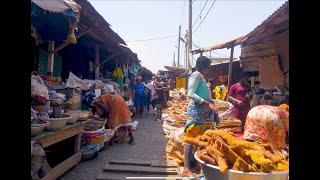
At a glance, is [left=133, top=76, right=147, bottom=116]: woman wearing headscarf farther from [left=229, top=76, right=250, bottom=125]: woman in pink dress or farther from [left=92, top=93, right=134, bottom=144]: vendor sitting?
[left=229, top=76, right=250, bottom=125]: woman in pink dress

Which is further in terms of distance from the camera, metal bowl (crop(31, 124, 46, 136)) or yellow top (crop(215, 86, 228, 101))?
yellow top (crop(215, 86, 228, 101))

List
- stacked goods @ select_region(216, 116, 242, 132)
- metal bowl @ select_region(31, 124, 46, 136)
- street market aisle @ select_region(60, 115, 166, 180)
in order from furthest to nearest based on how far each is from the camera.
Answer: stacked goods @ select_region(216, 116, 242, 132), street market aisle @ select_region(60, 115, 166, 180), metal bowl @ select_region(31, 124, 46, 136)

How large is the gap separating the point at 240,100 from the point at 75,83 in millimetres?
5191

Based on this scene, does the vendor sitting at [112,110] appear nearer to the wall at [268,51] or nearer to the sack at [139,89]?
the wall at [268,51]

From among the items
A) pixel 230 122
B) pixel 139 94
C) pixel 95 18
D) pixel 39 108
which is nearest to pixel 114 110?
pixel 95 18

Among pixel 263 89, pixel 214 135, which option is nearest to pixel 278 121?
pixel 214 135

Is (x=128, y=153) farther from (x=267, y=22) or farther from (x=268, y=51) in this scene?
(x=268, y=51)

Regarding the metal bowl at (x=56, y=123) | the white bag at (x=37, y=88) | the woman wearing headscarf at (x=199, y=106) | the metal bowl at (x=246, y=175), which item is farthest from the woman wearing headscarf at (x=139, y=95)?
the metal bowl at (x=246, y=175)

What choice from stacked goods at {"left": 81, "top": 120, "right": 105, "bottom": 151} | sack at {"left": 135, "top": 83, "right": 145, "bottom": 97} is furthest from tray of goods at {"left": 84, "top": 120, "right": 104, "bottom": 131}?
sack at {"left": 135, "top": 83, "right": 145, "bottom": 97}

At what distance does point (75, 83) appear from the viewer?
395 inches

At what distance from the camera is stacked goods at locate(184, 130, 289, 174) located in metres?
3.12

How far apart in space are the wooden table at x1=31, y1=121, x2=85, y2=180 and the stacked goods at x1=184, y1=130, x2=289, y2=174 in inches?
93.1
